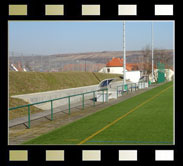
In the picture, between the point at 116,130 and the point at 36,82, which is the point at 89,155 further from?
the point at 36,82

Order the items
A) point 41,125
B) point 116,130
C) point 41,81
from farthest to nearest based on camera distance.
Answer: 1. point 41,81
2. point 41,125
3. point 116,130

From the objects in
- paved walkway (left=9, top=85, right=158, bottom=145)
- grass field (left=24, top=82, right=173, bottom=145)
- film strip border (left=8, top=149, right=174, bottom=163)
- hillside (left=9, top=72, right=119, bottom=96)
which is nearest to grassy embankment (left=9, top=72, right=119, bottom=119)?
hillside (left=9, top=72, right=119, bottom=96)

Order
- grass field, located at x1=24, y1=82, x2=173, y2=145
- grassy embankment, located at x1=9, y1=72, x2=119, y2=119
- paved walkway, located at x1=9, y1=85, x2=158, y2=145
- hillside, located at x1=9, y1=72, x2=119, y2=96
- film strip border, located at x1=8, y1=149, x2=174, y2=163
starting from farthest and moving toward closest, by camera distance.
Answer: hillside, located at x1=9, y1=72, x2=119, y2=96
grassy embankment, located at x1=9, y1=72, x2=119, y2=119
paved walkway, located at x1=9, y1=85, x2=158, y2=145
grass field, located at x1=24, y1=82, x2=173, y2=145
film strip border, located at x1=8, y1=149, x2=174, y2=163

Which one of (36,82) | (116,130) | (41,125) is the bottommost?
(41,125)

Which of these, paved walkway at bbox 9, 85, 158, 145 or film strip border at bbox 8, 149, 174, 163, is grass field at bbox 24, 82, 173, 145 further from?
film strip border at bbox 8, 149, 174, 163

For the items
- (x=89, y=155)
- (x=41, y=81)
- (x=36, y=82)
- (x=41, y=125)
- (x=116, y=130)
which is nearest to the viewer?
(x=89, y=155)

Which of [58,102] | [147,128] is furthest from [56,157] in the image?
[58,102]

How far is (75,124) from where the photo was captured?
15.8 meters

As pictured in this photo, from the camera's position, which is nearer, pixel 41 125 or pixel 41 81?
pixel 41 125

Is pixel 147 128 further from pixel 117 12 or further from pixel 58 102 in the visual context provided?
pixel 58 102

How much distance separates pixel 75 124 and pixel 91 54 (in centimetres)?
16622

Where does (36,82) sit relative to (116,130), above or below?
above

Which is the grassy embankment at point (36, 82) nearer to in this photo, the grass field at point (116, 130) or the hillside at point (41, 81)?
the hillside at point (41, 81)

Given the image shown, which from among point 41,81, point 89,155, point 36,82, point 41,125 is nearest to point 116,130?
point 41,125
